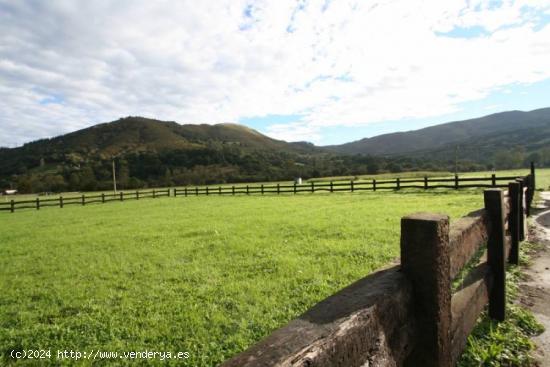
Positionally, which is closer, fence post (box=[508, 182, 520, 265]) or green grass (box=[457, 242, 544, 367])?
green grass (box=[457, 242, 544, 367])

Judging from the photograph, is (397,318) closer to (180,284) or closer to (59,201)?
(180,284)

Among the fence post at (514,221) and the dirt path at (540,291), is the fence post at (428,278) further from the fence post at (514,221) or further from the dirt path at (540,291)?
the fence post at (514,221)

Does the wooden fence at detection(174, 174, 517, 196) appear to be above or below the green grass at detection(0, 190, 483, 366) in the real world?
above

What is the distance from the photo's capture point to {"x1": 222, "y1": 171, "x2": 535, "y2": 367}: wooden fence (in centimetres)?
104

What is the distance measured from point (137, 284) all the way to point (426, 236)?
230 inches

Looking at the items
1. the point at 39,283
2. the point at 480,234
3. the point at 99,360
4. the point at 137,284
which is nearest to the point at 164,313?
the point at 99,360

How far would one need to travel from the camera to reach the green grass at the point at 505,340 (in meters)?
3.08

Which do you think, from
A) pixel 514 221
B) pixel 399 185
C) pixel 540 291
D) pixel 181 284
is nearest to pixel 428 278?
pixel 540 291

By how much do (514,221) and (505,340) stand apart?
108 inches

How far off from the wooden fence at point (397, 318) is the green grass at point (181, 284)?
2431mm

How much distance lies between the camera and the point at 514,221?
5.31 m

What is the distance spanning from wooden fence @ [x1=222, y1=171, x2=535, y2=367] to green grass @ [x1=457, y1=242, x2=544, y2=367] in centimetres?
72

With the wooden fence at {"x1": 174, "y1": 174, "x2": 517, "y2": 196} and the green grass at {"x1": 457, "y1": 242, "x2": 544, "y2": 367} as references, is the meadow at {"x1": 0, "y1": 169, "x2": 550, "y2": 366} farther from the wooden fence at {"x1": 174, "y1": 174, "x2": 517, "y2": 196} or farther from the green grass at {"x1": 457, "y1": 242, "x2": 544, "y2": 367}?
the wooden fence at {"x1": 174, "y1": 174, "x2": 517, "y2": 196}

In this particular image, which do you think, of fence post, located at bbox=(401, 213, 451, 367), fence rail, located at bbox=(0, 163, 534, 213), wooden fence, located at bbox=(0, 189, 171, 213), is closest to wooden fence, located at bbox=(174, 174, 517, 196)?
fence rail, located at bbox=(0, 163, 534, 213)
